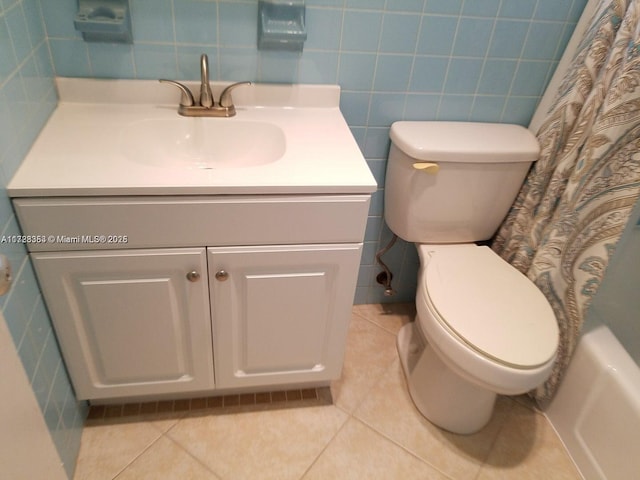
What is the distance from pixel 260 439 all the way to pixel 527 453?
2.62 feet

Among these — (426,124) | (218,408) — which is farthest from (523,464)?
(426,124)

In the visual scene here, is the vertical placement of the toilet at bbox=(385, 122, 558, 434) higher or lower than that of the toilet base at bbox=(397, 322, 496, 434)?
higher

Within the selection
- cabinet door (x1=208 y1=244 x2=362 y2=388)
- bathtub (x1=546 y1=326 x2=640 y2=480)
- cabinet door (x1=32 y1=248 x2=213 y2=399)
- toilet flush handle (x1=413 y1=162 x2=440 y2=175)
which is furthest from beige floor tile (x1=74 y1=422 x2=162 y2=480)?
bathtub (x1=546 y1=326 x2=640 y2=480)

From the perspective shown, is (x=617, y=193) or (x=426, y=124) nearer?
(x=617, y=193)

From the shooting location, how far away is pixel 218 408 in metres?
1.46

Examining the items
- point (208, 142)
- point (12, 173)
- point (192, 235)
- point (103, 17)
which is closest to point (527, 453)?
point (192, 235)

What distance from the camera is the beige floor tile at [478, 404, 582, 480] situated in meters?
1.35

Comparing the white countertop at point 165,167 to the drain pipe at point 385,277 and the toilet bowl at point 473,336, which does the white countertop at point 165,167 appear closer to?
the toilet bowl at point 473,336

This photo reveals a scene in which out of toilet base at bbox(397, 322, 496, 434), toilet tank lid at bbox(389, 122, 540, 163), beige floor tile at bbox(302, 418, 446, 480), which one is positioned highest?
toilet tank lid at bbox(389, 122, 540, 163)

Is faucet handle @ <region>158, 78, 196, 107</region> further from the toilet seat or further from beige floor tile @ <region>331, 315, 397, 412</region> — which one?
beige floor tile @ <region>331, 315, 397, 412</region>

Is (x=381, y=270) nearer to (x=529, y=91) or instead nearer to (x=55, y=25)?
(x=529, y=91)

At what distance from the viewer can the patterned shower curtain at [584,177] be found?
1120mm

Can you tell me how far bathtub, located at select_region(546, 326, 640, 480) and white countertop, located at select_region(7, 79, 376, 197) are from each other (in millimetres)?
835

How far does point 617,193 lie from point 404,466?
92 centimetres
